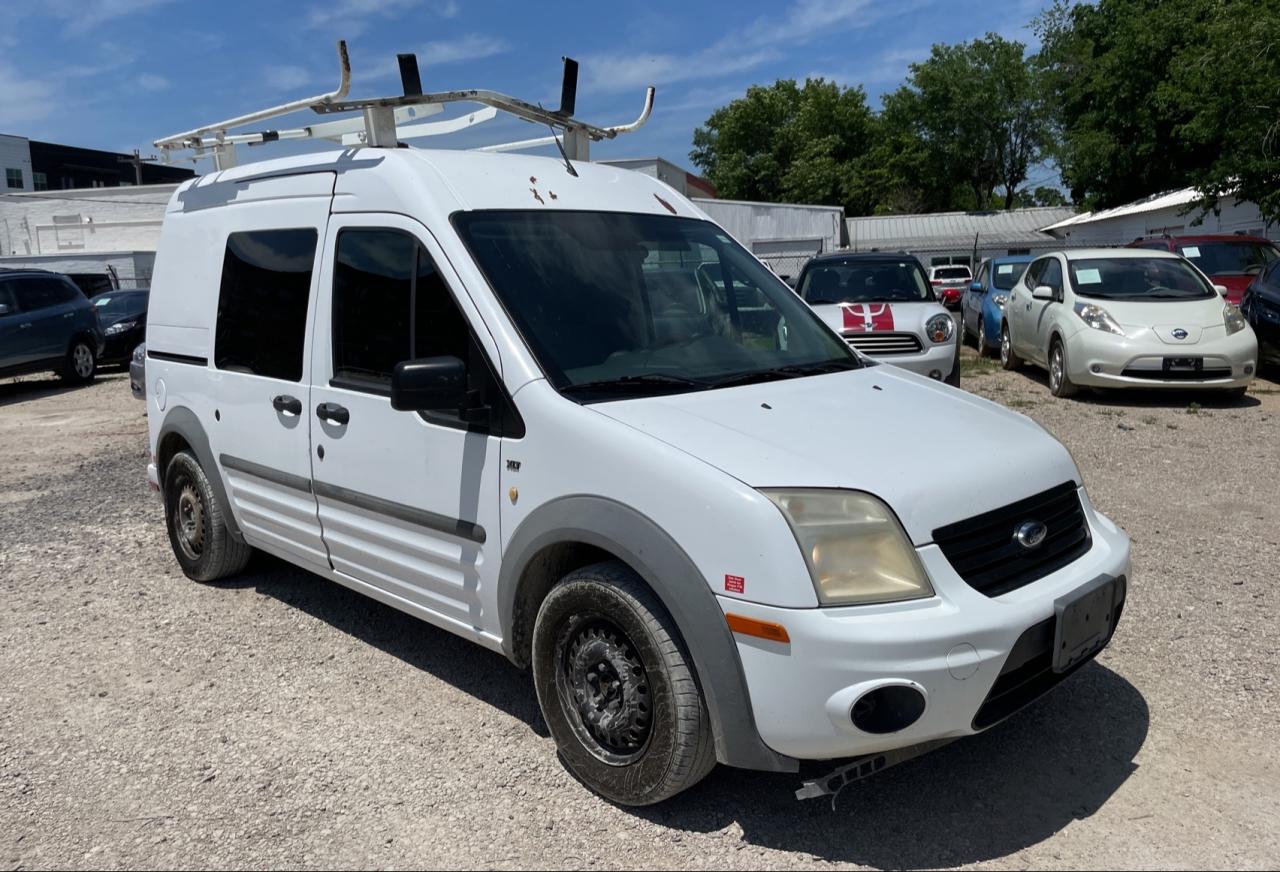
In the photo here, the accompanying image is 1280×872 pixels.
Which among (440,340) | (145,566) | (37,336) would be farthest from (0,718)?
(37,336)

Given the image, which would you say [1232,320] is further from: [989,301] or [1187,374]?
[989,301]

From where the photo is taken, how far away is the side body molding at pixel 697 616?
2771 mm

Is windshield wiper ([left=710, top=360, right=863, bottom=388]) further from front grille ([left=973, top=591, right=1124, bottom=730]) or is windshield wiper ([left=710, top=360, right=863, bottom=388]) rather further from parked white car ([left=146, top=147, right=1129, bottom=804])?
front grille ([left=973, top=591, right=1124, bottom=730])

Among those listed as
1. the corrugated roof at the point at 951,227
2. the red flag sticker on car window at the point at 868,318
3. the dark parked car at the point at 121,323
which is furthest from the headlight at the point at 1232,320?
the corrugated roof at the point at 951,227

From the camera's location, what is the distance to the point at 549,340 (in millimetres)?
3432

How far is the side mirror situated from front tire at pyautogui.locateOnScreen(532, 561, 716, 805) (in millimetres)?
713

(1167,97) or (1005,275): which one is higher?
(1167,97)

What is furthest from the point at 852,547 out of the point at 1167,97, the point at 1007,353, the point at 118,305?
the point at 1167,97

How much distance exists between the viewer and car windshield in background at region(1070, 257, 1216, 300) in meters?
10.6

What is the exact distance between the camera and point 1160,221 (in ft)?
112

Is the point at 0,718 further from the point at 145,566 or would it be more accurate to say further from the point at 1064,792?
the point at 1064,792

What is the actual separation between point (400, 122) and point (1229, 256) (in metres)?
13.2

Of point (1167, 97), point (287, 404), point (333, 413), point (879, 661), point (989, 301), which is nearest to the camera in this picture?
point (879, 661)

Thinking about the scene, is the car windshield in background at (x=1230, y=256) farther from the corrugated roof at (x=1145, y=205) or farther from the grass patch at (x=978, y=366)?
the corrugated roof at (x=1145, y=205)
